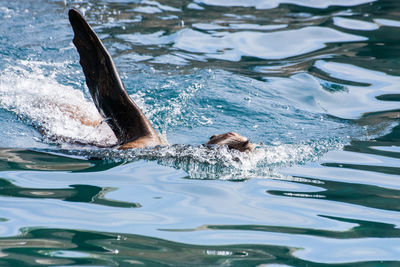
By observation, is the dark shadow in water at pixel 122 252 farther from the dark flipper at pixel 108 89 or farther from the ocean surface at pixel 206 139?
the dark flipper at pixel 108 89

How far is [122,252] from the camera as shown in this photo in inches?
121

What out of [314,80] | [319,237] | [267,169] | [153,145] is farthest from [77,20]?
[314,80]

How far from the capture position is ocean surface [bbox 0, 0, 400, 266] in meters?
3.29

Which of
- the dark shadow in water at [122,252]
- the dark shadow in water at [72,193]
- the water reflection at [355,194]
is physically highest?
the dark shadow in water at [72,193]

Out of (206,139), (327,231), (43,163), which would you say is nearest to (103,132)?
(206,139)

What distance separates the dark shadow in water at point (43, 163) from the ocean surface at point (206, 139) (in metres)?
0.02

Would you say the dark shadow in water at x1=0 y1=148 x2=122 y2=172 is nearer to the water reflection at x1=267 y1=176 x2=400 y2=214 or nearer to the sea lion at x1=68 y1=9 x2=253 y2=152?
the sea lion at x1=68 y1=9 x2=253 y2=152

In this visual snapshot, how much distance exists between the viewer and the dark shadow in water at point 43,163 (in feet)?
14.7

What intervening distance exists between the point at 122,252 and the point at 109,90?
2511mm

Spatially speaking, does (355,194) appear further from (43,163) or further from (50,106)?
(50,106)

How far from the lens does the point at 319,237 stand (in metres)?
3.42

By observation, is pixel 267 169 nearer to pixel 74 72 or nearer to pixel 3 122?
pixel 3 122

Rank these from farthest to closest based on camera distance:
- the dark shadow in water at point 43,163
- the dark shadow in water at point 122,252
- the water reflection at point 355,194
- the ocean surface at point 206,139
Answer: the dark shadow in water at point 43,163, the water reflection at point 355,194, the ocean surface at point 206,139, the dark shadow in water at point 122,252

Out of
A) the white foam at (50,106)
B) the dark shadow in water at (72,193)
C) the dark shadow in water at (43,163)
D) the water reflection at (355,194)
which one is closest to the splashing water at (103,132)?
the white foam at (50,106)
